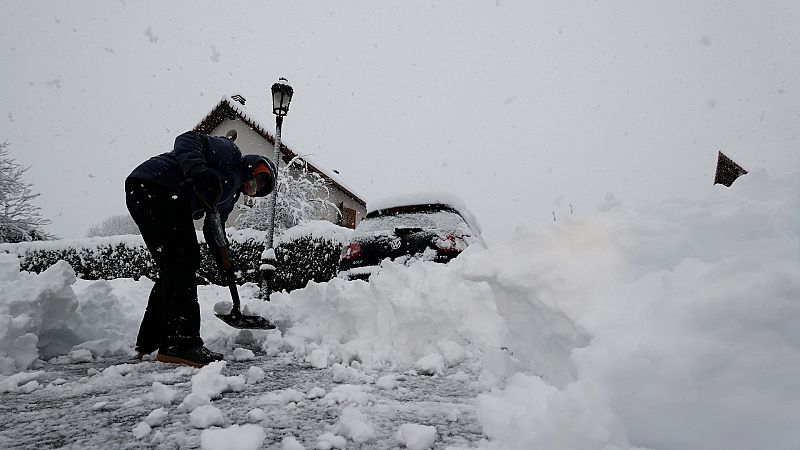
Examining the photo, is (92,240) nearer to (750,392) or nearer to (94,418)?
(94,418)

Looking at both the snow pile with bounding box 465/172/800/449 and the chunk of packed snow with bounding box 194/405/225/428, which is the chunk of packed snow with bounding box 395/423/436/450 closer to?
the snow pile with bounding box 465/172/800/449

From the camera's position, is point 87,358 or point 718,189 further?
point 87,358

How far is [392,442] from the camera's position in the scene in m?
1.65

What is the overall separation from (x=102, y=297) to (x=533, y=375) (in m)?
3.35

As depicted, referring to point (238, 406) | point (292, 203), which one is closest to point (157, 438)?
point (238, 406)

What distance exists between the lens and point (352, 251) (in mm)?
4996

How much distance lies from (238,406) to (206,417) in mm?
258

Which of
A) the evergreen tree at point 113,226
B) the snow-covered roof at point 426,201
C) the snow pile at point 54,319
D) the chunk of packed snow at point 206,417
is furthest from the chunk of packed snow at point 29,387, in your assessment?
the evergreen tree at point 113,226

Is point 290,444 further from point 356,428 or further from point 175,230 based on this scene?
point 175,230

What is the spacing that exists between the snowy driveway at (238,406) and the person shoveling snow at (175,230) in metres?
0.23

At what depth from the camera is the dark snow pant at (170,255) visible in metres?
2.94

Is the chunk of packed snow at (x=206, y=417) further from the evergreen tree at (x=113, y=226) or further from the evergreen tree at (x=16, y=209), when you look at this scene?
the evergreen tree at (x=113, y=226)

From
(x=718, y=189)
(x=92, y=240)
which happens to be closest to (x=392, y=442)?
(x=718, y=189)

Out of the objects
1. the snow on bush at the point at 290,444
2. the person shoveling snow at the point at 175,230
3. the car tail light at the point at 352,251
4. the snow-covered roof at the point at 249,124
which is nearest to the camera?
the snow on bush at the point at 290,444
